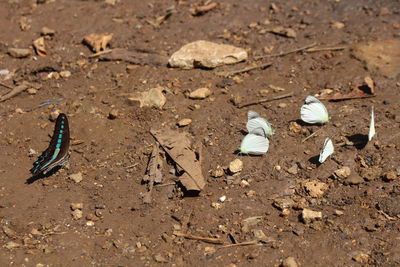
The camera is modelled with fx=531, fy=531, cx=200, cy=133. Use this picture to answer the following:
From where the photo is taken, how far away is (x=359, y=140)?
4.40 meters

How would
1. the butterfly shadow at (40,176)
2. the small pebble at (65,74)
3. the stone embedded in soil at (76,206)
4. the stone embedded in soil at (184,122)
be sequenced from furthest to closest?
1. the small pebble at (65,74)
2. the stone embedded in soil at (184,122)
3. the butterfly shadow at (40,176)
4. the stone embedded in soil at (76,206)

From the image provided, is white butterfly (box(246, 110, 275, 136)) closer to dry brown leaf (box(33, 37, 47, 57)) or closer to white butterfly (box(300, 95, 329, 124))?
white butterfly (box(300, 95, 329, 124))

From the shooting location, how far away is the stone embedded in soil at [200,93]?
4.98 m

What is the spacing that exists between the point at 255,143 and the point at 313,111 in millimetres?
619

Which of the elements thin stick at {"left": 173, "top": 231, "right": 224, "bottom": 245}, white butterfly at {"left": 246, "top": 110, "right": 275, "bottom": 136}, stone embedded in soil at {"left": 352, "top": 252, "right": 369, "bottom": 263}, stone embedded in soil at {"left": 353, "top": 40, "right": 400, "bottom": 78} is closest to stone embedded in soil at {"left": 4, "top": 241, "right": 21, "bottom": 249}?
thin stick at {"left": 173, "top": 231, "right": 224, "bottom": 245}

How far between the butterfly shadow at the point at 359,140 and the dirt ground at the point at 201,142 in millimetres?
29

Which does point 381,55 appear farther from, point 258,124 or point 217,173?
point 217,173

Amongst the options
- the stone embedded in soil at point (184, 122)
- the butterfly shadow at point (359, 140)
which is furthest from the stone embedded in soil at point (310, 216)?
the stone embedded in soil at point (184, 122)

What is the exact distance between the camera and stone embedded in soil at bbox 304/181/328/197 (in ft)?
13.1

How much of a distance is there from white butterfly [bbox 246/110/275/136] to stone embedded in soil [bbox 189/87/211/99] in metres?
0.63

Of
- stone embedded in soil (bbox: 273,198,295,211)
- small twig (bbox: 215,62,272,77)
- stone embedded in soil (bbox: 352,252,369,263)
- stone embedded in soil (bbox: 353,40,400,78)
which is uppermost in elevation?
stone embedded in soil (bbox: 353,40,400,78)

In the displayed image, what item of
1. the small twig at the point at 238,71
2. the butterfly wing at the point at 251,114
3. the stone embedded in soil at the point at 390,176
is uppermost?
the butterfly wing at the point at 251,114

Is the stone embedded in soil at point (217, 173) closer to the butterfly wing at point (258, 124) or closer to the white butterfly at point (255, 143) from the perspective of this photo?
the white butterfly at point (255, 143)

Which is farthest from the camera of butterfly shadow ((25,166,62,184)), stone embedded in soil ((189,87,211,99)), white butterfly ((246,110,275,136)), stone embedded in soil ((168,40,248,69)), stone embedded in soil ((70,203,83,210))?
stone embedded in soil ((168,40,248,69))
